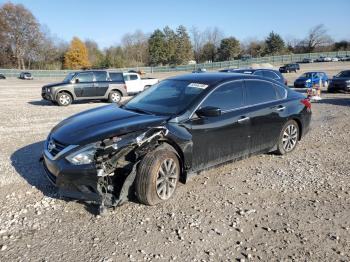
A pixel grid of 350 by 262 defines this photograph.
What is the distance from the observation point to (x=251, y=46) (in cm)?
10588

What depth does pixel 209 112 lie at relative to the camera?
5.03 m

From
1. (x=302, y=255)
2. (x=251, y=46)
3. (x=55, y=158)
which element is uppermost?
(x=251, y=46)

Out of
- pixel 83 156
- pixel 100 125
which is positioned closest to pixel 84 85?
pixel 100 125

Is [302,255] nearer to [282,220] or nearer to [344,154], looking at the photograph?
[282,220]

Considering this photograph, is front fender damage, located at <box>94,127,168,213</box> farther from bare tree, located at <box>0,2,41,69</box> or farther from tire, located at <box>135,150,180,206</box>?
bare tree, located at <box>0,2,41,69</box>

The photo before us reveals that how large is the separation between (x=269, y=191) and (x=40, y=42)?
83.4m

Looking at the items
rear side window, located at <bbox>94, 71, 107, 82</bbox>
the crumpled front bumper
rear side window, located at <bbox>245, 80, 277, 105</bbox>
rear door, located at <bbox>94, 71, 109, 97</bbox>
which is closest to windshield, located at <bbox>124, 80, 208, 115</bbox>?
rear side window, located at <bbox>245, 80, 277, 105</bbox>

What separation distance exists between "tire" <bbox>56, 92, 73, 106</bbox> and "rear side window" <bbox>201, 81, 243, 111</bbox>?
1187 centimetres

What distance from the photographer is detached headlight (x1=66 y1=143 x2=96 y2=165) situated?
14.3 ft

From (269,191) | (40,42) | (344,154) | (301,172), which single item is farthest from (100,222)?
(40,42)

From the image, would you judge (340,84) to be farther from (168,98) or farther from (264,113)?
(168,98)

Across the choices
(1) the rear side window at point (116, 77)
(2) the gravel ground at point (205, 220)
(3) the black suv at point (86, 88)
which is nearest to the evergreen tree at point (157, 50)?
(1) the rear side window at point (116, 77)

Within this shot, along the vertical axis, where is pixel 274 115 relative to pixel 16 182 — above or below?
above

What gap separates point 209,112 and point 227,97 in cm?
79
